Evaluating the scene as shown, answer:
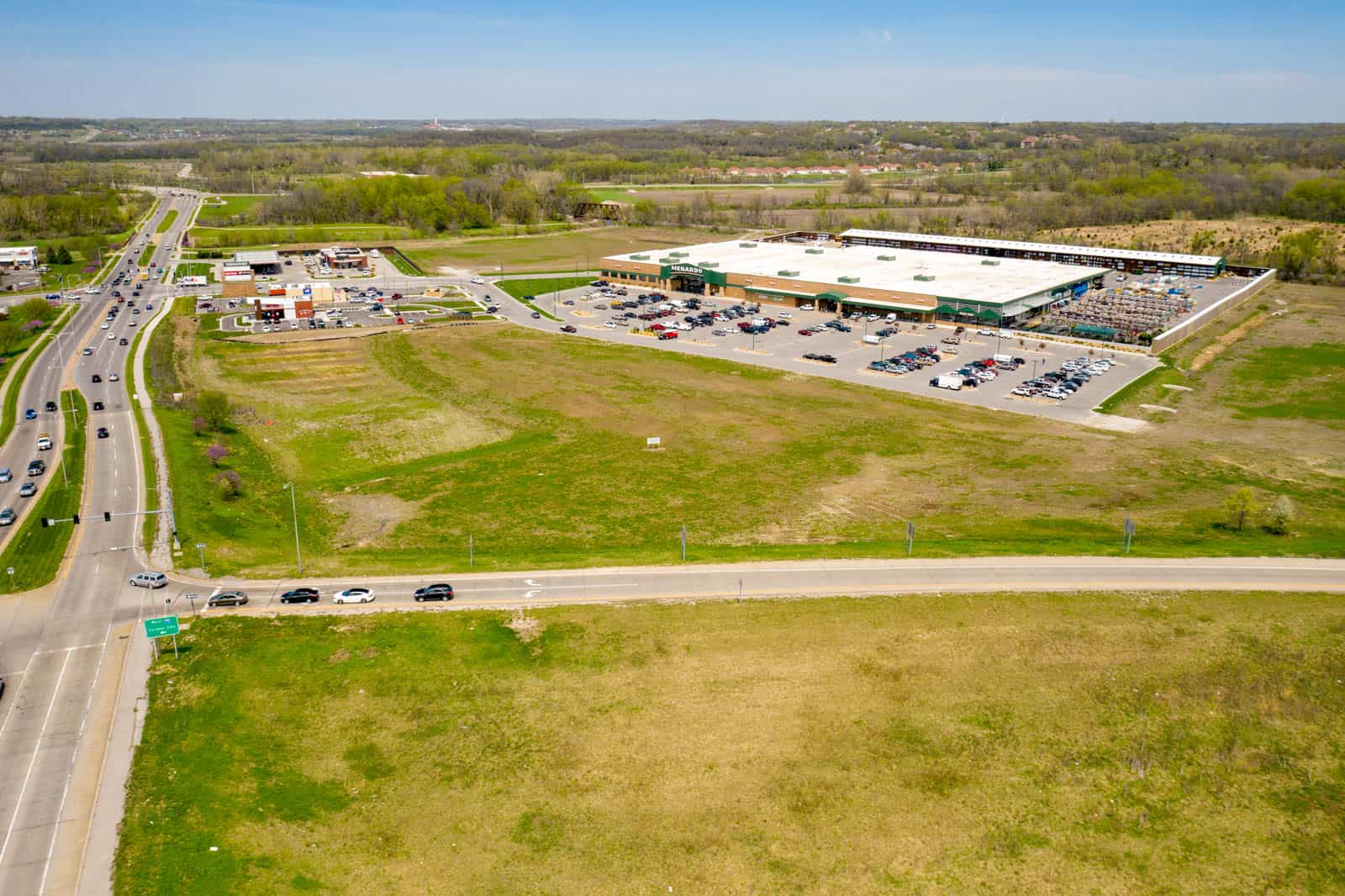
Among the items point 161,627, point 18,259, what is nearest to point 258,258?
point 18,259

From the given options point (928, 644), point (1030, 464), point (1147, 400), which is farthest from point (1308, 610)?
point (1147, 400)

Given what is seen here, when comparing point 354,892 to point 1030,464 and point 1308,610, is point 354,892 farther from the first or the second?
point 1030,464

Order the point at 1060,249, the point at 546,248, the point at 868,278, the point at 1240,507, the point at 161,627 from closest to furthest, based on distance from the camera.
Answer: the point at 161,627 < the point at 1240,507 < the point at 868,278 < the point at 1060,249 < the point at 546,248

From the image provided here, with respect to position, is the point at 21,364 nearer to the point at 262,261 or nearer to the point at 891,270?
the point at 262,261

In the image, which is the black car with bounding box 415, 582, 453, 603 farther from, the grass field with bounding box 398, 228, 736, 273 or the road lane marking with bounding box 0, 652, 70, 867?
the grass field with bounding box 398, 228, 736, 273

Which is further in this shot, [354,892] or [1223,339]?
[1223,339]

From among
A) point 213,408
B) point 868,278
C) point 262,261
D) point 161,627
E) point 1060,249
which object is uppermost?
point 1060,249

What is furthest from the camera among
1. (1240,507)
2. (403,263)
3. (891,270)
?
(403,263)
